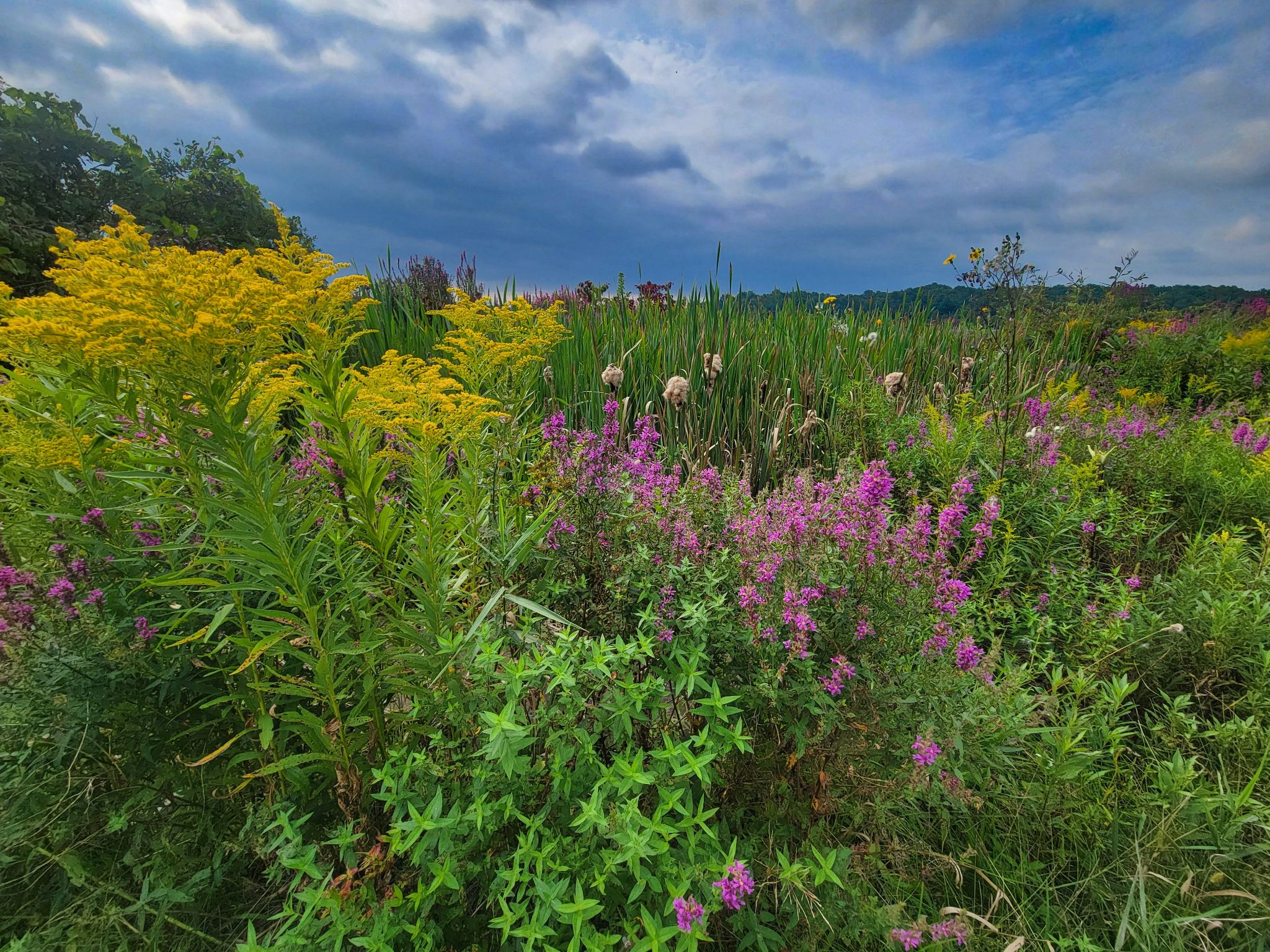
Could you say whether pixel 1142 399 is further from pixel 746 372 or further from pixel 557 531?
pixel 557 531

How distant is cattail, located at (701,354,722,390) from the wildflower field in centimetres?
212

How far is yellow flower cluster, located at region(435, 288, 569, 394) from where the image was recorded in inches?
99.1

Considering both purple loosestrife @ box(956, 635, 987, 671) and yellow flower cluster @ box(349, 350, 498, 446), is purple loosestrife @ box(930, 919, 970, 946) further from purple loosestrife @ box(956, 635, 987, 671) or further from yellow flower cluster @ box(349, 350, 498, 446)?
yellow flower cluster @ box(349, 350, 498, 446)

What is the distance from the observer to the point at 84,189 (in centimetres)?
726

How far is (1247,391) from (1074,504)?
836 cm

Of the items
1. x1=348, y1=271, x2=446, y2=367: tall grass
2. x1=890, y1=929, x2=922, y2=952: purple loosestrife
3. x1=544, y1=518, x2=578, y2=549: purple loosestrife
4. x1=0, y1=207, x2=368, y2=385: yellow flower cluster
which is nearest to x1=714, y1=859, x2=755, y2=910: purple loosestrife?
x1=890, y1=929, x2=922, y2=952: purple loosestrife

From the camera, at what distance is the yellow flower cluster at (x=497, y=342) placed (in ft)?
8.26

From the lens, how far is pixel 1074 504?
3.49 meters

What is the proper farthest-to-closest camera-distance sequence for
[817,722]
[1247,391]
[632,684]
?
[1247,391], [817,722], [632,684]

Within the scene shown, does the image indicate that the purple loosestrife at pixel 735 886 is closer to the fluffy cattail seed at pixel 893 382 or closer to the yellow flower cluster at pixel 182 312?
the yellow flower cluster at pixel 182 312

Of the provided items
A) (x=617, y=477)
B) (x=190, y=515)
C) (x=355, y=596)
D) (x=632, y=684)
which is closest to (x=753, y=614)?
(x=632, y=684)

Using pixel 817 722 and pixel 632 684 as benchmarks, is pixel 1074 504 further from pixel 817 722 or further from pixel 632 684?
pixel 632 684

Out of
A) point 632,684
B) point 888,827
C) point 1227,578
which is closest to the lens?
point 632,684

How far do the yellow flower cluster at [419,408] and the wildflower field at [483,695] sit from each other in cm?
2
